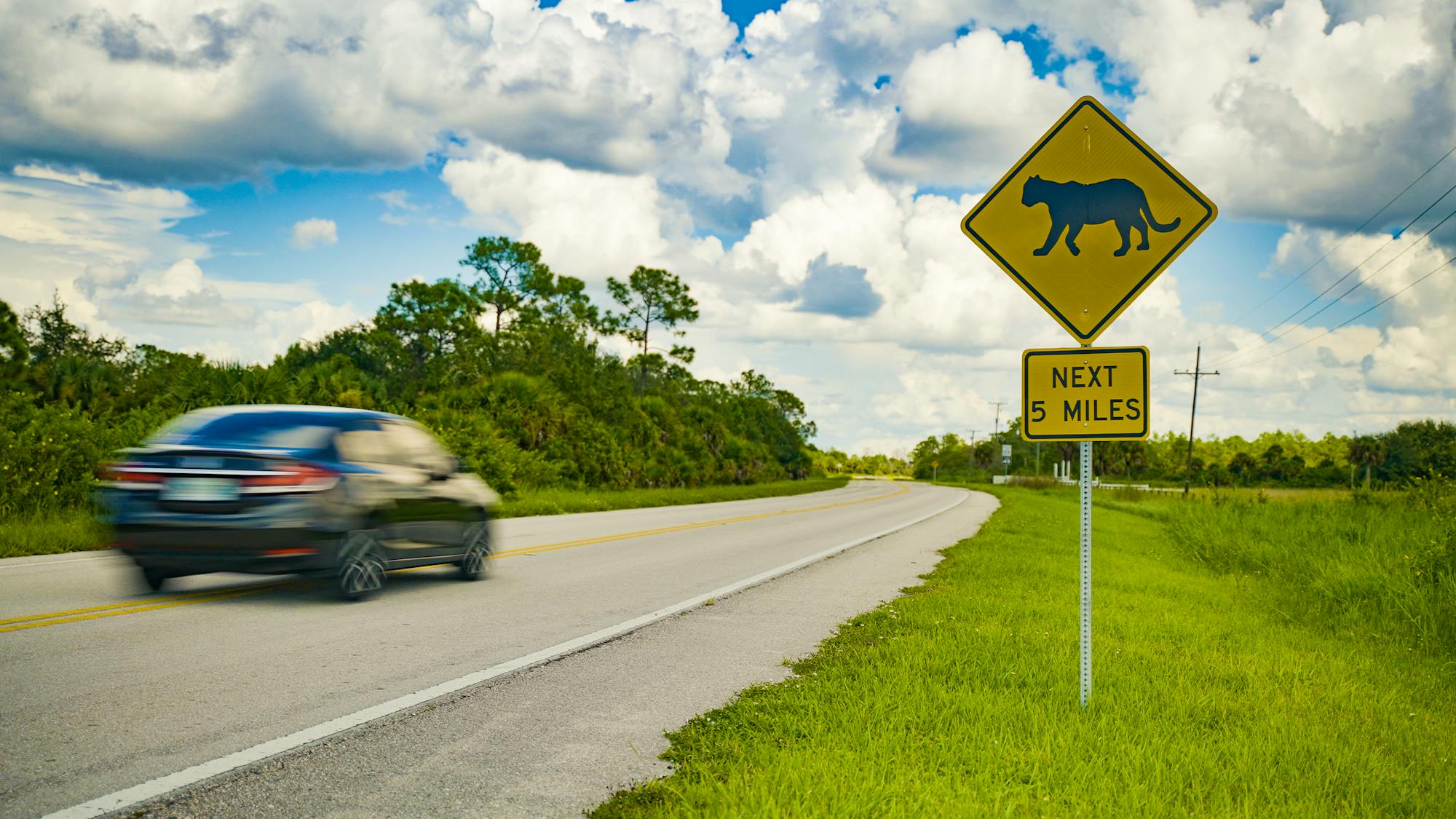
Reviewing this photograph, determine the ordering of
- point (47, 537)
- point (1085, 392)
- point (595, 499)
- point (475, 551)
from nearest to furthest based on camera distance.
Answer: point (1085, 392), point (475, 551), point (47, 537), point (595, 499)

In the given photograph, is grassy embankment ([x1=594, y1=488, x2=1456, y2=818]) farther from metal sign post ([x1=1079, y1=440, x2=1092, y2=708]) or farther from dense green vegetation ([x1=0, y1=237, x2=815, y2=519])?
dense green vegetation ([x1=0, y1=237, x2=815, y2=519])

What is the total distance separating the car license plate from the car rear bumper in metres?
0.25

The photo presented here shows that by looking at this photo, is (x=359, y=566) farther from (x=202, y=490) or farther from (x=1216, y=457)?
(x=1216, y=457)

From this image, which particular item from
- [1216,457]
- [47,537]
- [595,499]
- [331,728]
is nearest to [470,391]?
[595,499]

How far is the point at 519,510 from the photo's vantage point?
21.1 m

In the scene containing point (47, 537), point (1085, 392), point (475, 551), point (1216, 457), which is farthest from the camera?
point (1216, 457)

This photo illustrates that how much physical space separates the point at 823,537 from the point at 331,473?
11.6 metres

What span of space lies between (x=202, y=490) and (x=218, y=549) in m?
0.50

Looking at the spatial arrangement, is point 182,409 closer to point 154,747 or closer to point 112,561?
point 112,561

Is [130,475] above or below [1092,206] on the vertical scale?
below

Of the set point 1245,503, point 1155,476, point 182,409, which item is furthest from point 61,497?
point 1155,476

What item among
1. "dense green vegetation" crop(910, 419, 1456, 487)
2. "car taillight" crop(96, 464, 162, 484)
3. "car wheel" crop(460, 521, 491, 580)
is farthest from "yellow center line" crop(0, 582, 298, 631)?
"dense green vegetation" crop(910, 419, 1456, 487)

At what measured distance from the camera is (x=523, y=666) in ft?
20.5

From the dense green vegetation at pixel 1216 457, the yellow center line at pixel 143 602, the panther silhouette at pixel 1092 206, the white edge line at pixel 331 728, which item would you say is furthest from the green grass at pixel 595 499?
the dense green vegetation at pixel 1216 457
